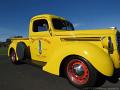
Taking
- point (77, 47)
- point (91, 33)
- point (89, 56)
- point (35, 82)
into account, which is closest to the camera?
point (89, 56)

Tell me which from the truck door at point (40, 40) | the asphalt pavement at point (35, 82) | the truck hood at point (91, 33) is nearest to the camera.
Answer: the asphalt pavement at point (35, 82)

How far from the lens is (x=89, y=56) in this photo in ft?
17.7

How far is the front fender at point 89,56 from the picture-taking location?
5227mm

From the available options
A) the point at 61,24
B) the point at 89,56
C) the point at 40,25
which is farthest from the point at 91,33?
the point at 40,25

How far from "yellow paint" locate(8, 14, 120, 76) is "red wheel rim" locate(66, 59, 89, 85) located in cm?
30

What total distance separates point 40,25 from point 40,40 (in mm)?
676

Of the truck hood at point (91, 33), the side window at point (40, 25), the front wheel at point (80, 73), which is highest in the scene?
the side window at point (40, 25)

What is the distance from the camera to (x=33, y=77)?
6949 millimetres

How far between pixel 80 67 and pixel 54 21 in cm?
259

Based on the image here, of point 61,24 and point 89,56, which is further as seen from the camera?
point 61,24

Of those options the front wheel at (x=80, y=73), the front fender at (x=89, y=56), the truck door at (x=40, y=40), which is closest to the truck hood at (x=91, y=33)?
the front fender at (x=89, y=56)

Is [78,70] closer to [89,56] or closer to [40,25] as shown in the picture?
[89,56]

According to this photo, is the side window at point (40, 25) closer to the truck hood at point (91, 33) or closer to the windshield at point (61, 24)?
the windshield at point (61, 24)

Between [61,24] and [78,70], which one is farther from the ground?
[61,24]
